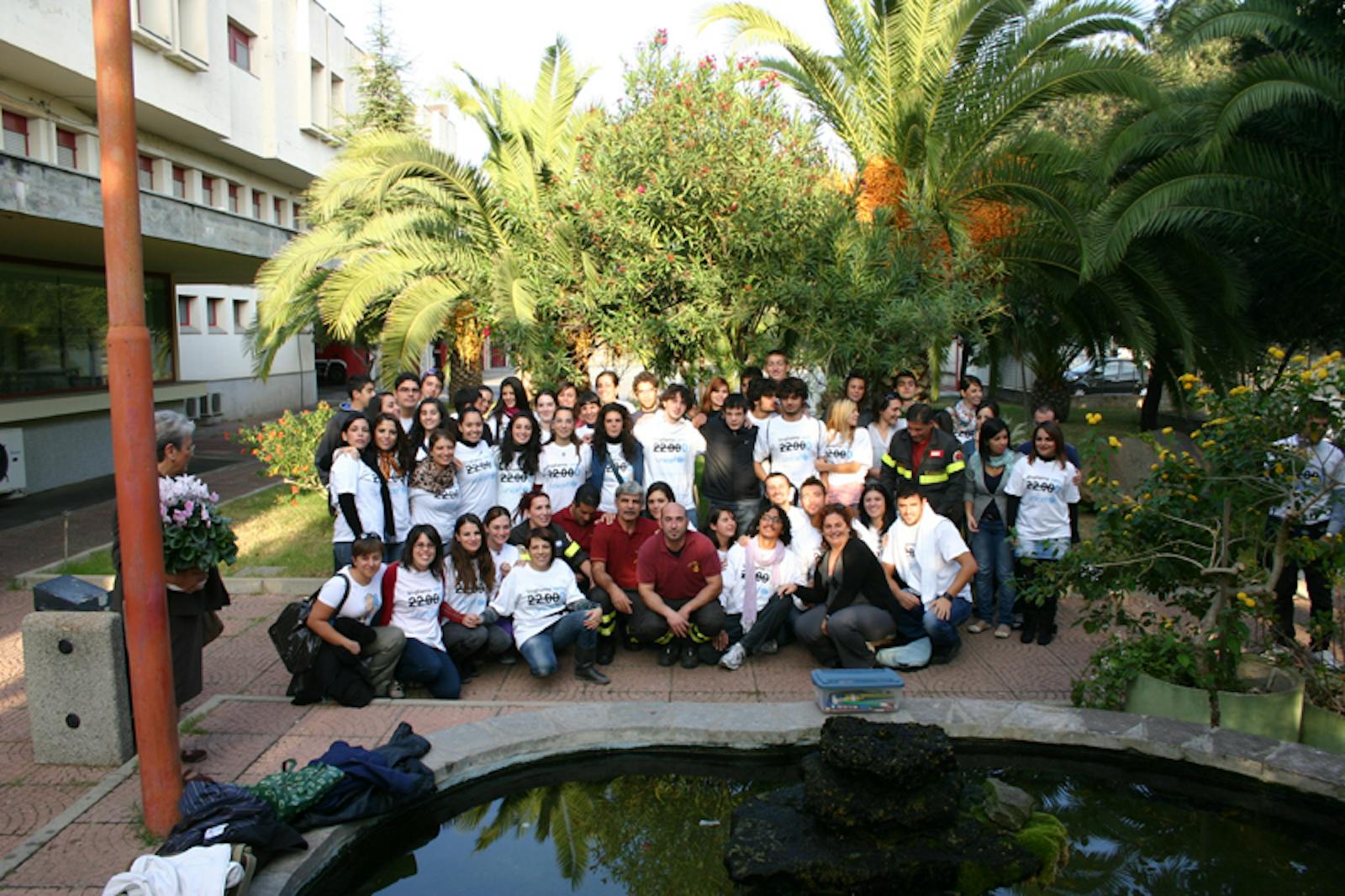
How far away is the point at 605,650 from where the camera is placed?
286 inches

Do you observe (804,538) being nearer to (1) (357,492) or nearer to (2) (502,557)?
(2) (502,557)

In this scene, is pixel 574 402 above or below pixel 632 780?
above

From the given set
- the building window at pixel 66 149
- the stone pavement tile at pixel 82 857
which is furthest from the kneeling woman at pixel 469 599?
the building window at pixel 66 149

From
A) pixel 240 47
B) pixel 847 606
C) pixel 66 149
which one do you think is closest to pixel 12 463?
pixel 66 149

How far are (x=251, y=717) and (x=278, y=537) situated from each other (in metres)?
5.00

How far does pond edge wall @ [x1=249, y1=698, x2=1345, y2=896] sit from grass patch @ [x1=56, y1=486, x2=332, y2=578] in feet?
14.1

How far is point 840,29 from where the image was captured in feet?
41.1

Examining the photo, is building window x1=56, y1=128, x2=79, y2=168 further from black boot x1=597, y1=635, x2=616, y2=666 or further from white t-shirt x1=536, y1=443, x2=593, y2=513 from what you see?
black boot x1=597, y1=635, x2=616, y2=666

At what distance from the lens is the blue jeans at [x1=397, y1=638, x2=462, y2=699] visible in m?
6.43

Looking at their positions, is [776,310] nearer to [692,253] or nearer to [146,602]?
[692,253]

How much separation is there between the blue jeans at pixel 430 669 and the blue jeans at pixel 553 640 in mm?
502

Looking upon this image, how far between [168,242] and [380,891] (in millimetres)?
10910

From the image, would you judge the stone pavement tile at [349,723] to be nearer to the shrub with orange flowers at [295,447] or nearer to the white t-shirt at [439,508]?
the white t-shirt at [439,508]

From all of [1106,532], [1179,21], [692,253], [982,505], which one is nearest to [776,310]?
[692,253]
